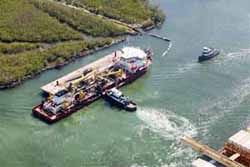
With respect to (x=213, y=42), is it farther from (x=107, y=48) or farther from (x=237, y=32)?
(x=107, y=48)

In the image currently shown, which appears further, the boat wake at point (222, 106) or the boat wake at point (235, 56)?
the boat wake at point (235, 56)

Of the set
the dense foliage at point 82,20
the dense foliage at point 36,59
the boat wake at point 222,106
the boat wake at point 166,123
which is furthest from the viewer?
the dense foliage at point 82,20

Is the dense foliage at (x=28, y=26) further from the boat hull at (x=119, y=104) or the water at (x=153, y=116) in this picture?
the boat hull at (x=119, y=104)

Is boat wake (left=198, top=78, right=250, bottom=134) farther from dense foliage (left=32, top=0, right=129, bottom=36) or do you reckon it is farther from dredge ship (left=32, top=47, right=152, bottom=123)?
dense foliage (left=32, top=0, right=129, bottom=36)

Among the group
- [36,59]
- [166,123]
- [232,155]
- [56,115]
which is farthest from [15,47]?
[232,155]

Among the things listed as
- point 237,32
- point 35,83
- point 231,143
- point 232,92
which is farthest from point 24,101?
point 237,32

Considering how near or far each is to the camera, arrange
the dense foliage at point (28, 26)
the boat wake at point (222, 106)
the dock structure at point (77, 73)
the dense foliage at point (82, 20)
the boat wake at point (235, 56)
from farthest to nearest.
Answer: the dense foliage at point (82, 20) → the dense foliage at point (28, 26) → the boat wake at point (235, 56) → the dock structure at point (77, 73) → the boat wake at point (222, 106)

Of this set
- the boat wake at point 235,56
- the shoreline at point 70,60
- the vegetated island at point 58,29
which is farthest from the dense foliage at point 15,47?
the boat wake at point 235,56

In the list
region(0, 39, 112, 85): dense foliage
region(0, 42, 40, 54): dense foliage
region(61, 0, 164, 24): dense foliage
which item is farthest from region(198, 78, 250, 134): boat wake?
region(0, 42, 40, 54): dense foliage

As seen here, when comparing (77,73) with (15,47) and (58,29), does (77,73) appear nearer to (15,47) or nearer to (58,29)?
(15,47)
